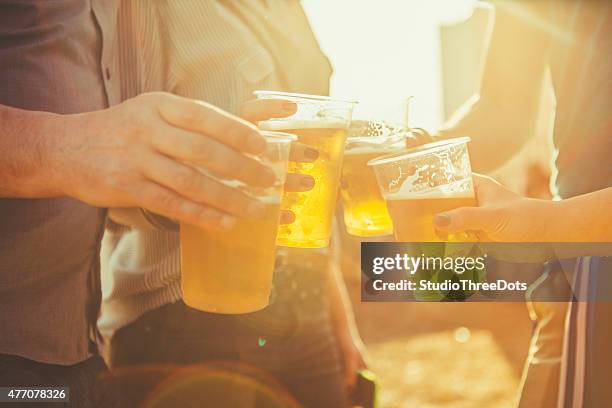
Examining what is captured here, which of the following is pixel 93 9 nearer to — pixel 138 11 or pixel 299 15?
pixel 138 11

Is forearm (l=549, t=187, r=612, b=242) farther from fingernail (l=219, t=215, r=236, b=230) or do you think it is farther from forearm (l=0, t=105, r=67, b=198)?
forearm (l=0, t=105, r=67, b=198)

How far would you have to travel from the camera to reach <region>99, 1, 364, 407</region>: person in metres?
1.18

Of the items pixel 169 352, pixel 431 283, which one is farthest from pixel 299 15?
pixel 169 352

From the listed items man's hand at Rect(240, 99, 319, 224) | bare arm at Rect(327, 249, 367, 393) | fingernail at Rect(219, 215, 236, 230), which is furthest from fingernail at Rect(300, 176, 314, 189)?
bare arm at Rect(327, 249, 367, 393)

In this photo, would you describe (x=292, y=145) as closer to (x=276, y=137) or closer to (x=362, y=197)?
(x=276, y=137)

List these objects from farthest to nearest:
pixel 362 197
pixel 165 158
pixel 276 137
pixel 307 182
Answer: pixel 362 197, pixel 307 182, pixel 276 137, pixel 165 158

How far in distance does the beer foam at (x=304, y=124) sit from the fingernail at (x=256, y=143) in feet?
0.90

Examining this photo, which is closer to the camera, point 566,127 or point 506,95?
point 566,127

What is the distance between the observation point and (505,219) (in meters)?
0.94

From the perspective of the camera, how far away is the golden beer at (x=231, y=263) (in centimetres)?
83

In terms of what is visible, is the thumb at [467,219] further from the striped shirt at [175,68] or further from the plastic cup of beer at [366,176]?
the striped shirt at [175,68]

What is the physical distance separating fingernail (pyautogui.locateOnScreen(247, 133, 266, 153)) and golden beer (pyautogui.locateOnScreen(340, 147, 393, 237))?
1.43ft

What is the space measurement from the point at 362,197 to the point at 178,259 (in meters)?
0.41

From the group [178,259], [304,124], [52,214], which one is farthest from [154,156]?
[178,259]
